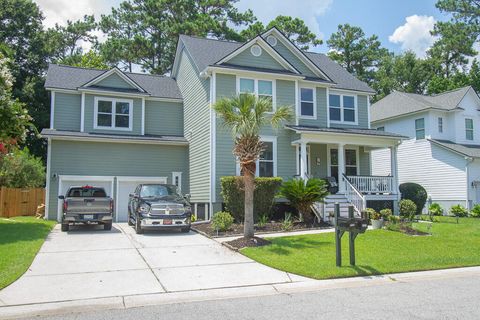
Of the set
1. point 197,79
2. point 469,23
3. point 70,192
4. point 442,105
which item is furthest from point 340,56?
point 70,192

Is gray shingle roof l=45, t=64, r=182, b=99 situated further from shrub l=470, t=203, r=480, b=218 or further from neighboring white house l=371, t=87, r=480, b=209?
shrub l=470, t=203, r=480, b=218

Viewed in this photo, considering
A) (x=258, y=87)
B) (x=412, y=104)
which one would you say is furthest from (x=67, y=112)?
(x=412, y=104)

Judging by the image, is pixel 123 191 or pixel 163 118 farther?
pixel 163 118

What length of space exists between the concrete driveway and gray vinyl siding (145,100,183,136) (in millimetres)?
10604

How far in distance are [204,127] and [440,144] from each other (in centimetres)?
1550

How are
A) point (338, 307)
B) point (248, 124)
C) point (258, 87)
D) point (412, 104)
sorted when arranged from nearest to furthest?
point (338, 307), point (248, 124), point (258, 87), point (412, 104)

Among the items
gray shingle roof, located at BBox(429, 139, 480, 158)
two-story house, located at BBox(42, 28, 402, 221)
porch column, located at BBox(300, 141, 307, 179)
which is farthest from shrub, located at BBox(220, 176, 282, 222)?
gray shingle roof, located at BBox(429, 139, 480, 158)

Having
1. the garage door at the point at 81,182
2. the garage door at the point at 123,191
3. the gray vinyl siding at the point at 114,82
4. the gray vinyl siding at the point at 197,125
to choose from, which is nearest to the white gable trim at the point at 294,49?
the gray vinyl siding at the point at 197,125

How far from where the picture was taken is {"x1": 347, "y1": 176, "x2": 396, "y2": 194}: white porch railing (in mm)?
19766

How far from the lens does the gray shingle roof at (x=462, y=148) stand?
2467cm

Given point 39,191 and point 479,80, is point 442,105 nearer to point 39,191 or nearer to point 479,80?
point 479,80

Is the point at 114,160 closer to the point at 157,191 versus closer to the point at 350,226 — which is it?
the point at 157,191

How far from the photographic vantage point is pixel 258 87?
19.9 meters

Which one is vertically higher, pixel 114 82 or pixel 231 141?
pixel 114 82
